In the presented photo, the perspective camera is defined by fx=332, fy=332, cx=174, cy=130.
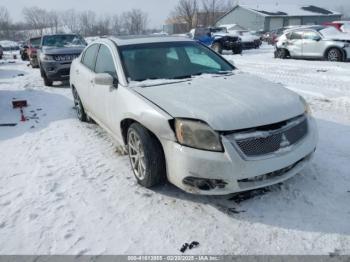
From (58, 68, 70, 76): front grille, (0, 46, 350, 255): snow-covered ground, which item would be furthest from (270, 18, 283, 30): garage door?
(0, 46, 350, 255): snow-covered ground

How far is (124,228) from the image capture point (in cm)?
308

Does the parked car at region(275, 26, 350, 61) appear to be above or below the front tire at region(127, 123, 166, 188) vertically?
above

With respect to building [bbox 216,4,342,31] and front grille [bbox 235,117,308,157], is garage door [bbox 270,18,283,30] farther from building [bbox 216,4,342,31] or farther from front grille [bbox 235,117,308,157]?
front grille [bbox 235,117,308,157]

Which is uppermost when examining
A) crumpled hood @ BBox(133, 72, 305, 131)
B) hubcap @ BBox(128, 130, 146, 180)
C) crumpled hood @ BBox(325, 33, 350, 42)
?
crumpled hood @ BBox(325, 33, 350, 42)

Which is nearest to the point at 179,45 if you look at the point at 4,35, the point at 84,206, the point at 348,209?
the point at 84,206

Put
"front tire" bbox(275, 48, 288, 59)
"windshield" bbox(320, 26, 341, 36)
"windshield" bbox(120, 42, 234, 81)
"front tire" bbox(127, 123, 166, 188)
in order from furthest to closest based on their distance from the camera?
"front tire" bbox(275, 48, 288, 59), "windshield" bbox(320, 26, 341, 36), "windshield" bbox(120, 42, 234, 81), "front tire" bbox(127, 123, 166, 188)

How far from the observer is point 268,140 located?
304 cm

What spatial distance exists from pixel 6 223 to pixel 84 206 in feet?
2.44

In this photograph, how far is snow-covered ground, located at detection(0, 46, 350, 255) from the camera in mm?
2840

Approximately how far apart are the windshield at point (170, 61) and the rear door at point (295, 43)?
12.1 metres

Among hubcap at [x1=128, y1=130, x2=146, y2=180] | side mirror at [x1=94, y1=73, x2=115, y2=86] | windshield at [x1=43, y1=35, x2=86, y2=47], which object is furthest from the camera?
windshield at [x1=43, y1=35, x2=86, y2=47]

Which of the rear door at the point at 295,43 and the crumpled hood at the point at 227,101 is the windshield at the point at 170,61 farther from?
the rear door at the point at 295,43

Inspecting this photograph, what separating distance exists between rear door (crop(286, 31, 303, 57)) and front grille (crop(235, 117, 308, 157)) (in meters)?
13.5

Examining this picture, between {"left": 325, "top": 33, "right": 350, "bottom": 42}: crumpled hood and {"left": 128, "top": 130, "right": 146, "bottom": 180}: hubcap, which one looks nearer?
{"left": 128, "top": 130, "right": 146, "bottom": 180}: hubcap
